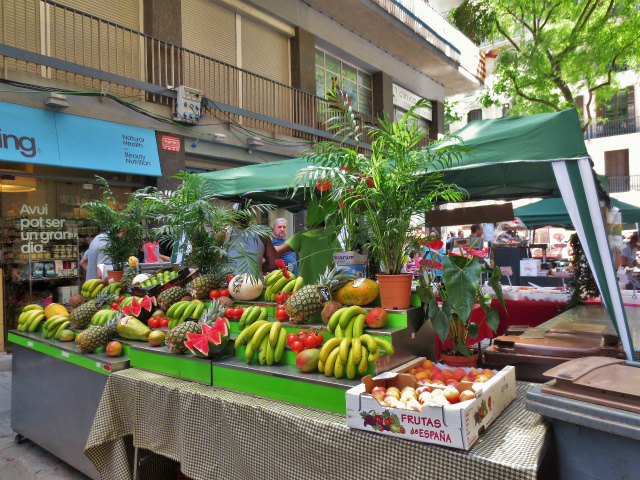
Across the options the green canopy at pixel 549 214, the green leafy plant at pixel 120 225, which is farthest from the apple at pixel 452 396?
the green canopy at pixel 549 214

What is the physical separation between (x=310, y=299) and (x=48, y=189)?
667cm

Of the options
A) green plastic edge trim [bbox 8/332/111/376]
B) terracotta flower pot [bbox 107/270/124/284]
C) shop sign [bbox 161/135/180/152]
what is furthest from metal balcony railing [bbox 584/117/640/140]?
green plastic edge trim [bbox 8/332/111/376]

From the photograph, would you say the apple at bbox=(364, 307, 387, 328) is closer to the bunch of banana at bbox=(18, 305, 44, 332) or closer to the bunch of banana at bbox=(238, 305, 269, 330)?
the bunch of banana at bbox=(238, 305, 269, 330)

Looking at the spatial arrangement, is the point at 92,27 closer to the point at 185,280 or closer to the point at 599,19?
the point at 185,280

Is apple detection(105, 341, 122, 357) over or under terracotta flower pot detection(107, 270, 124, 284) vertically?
under

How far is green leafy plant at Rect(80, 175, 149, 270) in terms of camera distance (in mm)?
4434

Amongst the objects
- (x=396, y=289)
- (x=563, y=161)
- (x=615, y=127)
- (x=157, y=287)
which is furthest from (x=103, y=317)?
(x=615, y=127)

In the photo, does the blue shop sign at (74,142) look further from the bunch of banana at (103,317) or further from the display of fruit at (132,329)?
the display of fruit at (132,329)

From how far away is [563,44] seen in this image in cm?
1203

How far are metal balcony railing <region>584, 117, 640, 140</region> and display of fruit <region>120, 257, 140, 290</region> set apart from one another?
27.6 meters

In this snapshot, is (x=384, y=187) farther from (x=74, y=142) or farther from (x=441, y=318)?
(x=74, y=142)

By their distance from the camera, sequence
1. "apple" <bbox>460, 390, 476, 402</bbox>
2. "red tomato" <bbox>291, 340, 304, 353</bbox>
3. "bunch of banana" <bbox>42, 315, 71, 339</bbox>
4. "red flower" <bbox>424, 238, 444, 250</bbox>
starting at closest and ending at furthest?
"apple" <bbox>460, 390, 476, 402</bbox>
"red tomato" <bbox>291, 340, 304, 353</bbox>
"red flower" <bbox>424, 238, 444, 250</bbox>
"bunch of banana" <bbox>42, 315, 71, 339</bbox>

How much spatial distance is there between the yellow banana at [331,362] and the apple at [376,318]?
308 millimetres

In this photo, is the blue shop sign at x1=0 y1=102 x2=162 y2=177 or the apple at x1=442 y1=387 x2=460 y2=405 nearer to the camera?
the apple at x1=442 y1=387 x2=460 y2=405
